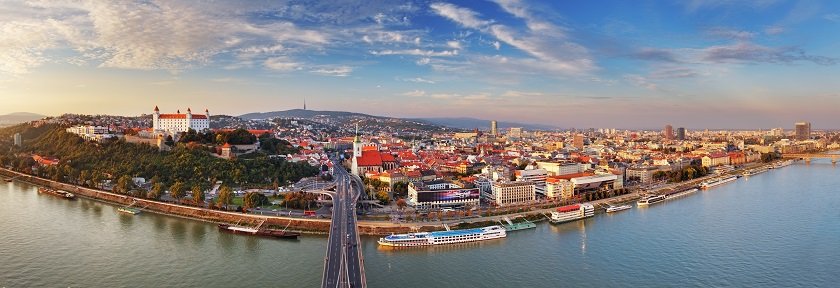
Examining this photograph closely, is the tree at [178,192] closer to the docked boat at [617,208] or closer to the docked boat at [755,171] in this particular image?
the docked boat at [617,208]

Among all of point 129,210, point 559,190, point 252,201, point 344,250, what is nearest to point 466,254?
point 344,250

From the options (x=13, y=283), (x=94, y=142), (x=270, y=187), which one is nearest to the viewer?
(x=13, y=283)

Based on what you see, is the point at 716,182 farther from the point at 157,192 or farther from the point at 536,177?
the point at 157,192

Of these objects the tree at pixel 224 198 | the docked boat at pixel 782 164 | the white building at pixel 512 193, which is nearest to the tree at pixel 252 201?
the tree at pixel 224 198

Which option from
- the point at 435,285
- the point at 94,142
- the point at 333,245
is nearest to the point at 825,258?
the point at 435,285

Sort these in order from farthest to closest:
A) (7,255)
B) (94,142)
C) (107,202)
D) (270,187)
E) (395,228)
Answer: (94,142) < (270,187) < (107,202) < (395,228) < (7,255)

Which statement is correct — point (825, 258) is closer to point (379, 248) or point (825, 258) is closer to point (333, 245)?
point (379, 248)

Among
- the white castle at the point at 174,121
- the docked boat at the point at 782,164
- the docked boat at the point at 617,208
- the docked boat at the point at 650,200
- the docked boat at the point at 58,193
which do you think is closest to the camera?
the docked boat at the point at 617,208

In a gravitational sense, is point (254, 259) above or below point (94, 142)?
below
